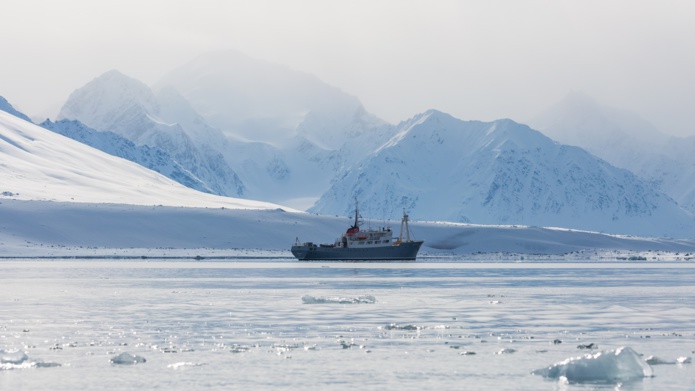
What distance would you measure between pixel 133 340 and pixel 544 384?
15.6 metres

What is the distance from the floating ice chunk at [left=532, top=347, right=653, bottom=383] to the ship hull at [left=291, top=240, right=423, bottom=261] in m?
114

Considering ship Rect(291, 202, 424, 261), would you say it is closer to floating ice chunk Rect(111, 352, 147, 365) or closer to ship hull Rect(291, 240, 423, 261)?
ship hull Rect(291, 240, 423, 261)

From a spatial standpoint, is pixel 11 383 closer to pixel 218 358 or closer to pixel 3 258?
pixel 218 358

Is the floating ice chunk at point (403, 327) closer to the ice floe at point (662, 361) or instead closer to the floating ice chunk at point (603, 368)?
the ice floe at point (662, 361)

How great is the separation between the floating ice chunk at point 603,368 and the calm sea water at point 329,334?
64cm

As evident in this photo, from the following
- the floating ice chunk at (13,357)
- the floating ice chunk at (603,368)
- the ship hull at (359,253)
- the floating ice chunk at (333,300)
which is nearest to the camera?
the floating ice chunk at (603,368)

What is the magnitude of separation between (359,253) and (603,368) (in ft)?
379

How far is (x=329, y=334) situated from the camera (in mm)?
40906

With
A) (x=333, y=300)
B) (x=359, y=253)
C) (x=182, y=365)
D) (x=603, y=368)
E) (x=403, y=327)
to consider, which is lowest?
(x=182, y=365)

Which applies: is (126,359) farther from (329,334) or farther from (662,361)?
(662,361)

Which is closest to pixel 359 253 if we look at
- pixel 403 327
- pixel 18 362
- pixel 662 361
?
pixel 403 327

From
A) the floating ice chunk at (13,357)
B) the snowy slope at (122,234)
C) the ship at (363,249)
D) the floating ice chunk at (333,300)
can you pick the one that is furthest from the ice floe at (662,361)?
the snowy slope at (122,234)

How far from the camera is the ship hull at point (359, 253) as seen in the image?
146m

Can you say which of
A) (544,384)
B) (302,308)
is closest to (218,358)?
(544,384)
